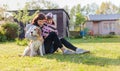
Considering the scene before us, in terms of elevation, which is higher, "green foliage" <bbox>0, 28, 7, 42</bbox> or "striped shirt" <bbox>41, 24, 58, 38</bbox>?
"striped shirt" <bbox>41, 24, 58, 38</bbox>

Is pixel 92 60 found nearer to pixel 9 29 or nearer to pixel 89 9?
pixel 9 29

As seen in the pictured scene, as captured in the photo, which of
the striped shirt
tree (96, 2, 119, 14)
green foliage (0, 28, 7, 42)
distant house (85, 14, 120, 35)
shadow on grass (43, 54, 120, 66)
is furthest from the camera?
tree (96, 2, 119, 14)

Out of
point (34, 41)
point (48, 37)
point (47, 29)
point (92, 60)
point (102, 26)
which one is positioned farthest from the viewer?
point (102, 26)

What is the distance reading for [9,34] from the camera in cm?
2480

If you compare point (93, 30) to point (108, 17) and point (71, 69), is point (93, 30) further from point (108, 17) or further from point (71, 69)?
point (71, 69)

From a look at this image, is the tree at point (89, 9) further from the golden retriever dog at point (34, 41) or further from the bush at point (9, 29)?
the golden retriever dog at point (34, 41)

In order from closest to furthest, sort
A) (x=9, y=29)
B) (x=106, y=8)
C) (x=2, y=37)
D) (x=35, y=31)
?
(x=35, y=31)
(x=2, y=37)
(x=9, y=29)
(x=106, y=8)

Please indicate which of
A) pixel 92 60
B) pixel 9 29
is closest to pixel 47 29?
pixel 92 60

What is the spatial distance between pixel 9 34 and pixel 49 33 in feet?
52.0

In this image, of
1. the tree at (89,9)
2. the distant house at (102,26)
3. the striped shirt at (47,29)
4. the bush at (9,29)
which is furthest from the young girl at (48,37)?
the tree at (89,9)

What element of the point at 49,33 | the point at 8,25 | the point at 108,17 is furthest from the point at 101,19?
the point at 49,33

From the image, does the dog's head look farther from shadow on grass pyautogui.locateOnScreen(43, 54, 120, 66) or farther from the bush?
the bush

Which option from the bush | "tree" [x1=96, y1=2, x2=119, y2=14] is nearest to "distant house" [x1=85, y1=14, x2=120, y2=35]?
the bush

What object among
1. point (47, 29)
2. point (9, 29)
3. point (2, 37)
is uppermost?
point (47, 29)
